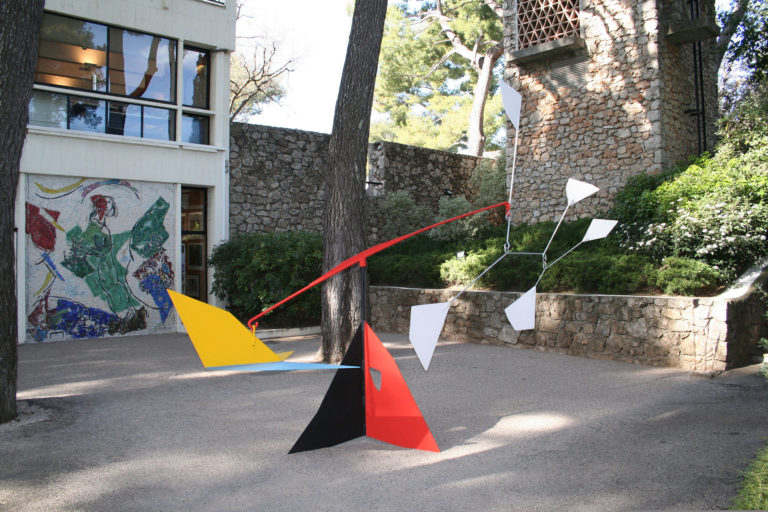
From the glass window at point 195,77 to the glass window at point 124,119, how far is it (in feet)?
3.42

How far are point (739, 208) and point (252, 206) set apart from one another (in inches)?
358

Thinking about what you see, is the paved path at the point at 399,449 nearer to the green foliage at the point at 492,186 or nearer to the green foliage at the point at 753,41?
the green foliage at the point at 492,186

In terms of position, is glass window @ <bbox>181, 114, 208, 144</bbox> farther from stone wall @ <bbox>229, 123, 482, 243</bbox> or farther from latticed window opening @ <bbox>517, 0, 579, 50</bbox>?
latticed window opening @ <bbox>517, 0, 579, 50</bbox>

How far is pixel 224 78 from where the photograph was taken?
39.1 feet

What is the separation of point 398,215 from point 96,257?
23.6ft

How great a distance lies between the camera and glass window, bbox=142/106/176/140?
1103 centimetres

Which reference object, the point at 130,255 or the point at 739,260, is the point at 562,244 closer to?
the point at 739,260

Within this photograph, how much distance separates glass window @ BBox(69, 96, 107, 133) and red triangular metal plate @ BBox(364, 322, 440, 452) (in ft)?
27.3

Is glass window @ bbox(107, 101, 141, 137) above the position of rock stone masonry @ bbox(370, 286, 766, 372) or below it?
above

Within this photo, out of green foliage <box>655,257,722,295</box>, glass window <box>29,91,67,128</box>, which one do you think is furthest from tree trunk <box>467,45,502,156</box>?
glass window <box>29,91,67,128</box>

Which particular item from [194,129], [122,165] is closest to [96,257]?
[122,165]

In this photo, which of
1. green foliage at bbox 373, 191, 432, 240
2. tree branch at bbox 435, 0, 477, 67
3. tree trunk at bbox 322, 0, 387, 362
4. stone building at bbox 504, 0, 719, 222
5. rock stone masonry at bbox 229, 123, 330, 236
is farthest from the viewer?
tree branch at bbox 435, 0, 477, 67

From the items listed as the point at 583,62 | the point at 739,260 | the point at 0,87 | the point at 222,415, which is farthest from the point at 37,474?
the point at 583,62

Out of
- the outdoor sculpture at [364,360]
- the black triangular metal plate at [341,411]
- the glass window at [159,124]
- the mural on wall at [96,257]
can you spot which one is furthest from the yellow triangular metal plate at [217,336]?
the glass window at [159,124]
